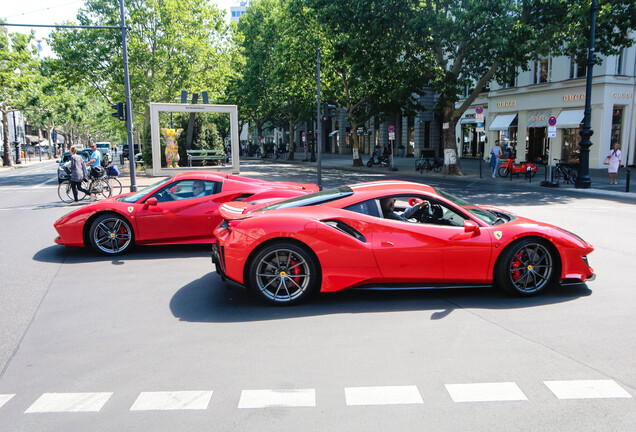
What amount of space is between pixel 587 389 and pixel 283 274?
9.88 feet

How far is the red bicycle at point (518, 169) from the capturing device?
23.5m

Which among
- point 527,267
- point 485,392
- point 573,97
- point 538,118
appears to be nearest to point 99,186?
point 527,267

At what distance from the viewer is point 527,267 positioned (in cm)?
578

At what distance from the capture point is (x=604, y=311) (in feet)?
17.7

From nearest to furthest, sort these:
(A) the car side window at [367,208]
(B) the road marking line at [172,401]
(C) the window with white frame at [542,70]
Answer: (B) the road marking line at [172,401]
(A) the car side window at [367,208]
(C) the window with white frame at [542,70]

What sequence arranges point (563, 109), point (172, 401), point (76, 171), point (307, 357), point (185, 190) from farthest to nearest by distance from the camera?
point (563, 109), point (76, 171), point (185, 190), point (307, 357), point (172, 401)

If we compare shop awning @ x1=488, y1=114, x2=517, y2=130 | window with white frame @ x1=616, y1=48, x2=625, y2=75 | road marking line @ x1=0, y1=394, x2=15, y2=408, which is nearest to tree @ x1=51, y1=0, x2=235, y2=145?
shop awning @ x1=488, y1=114, x2=517, y2=130

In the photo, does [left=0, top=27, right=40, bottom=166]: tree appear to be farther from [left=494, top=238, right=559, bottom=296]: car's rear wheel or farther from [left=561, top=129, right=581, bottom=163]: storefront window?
[left=494, top=238, right=559, bottom=296]: car's rear wheel

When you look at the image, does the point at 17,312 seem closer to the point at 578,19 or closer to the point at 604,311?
Answer: the point at 604,311

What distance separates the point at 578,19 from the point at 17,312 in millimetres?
23337

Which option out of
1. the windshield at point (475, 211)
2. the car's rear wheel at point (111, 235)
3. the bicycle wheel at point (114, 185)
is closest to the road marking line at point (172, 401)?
the windshield at point (475, 211)

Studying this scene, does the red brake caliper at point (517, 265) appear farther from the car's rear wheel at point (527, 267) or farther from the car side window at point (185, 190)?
the car side window at point (185, 190)

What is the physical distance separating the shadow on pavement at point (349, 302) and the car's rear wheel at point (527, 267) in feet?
0.46

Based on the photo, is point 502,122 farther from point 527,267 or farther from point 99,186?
point 527,267
